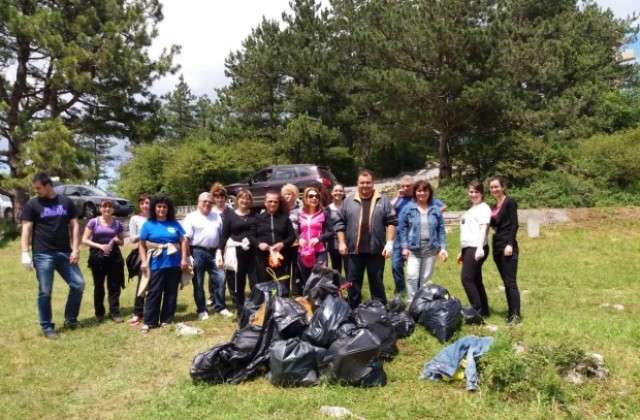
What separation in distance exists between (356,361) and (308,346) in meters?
0.40

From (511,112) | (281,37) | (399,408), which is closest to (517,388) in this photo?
(399,408)

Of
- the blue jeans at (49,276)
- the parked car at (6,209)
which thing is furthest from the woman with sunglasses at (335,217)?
the parked car at (6,209)

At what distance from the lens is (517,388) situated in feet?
11.0

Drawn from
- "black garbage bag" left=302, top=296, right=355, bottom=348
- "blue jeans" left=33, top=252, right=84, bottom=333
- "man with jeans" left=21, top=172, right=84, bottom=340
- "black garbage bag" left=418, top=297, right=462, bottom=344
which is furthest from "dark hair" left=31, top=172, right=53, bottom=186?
"black garbage bag" left=418, top=297, right=462, bottom=344

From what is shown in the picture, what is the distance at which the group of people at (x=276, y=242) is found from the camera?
5.11 m

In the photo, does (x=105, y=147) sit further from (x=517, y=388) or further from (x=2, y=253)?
(x=517, y=388)

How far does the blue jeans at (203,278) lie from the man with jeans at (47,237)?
1.35 meters

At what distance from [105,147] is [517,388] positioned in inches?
2006

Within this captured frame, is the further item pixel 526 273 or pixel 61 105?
pixel 61 105

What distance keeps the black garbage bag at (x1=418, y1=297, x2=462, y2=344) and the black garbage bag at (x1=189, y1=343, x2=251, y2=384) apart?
1752 millimetres

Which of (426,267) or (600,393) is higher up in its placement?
(426,267)

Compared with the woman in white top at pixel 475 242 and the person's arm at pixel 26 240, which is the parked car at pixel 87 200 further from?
the woman in white top at pixel 475 242

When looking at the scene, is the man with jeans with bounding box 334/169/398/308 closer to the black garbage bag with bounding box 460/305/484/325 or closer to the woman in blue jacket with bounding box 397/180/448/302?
the woman in blue jacket with bounding box 397/180/448/302

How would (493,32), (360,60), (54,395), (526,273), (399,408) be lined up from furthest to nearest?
1. (360,60)
2. (493,32)
3. (526,273)
4. (54,395)
5. (399,408)
